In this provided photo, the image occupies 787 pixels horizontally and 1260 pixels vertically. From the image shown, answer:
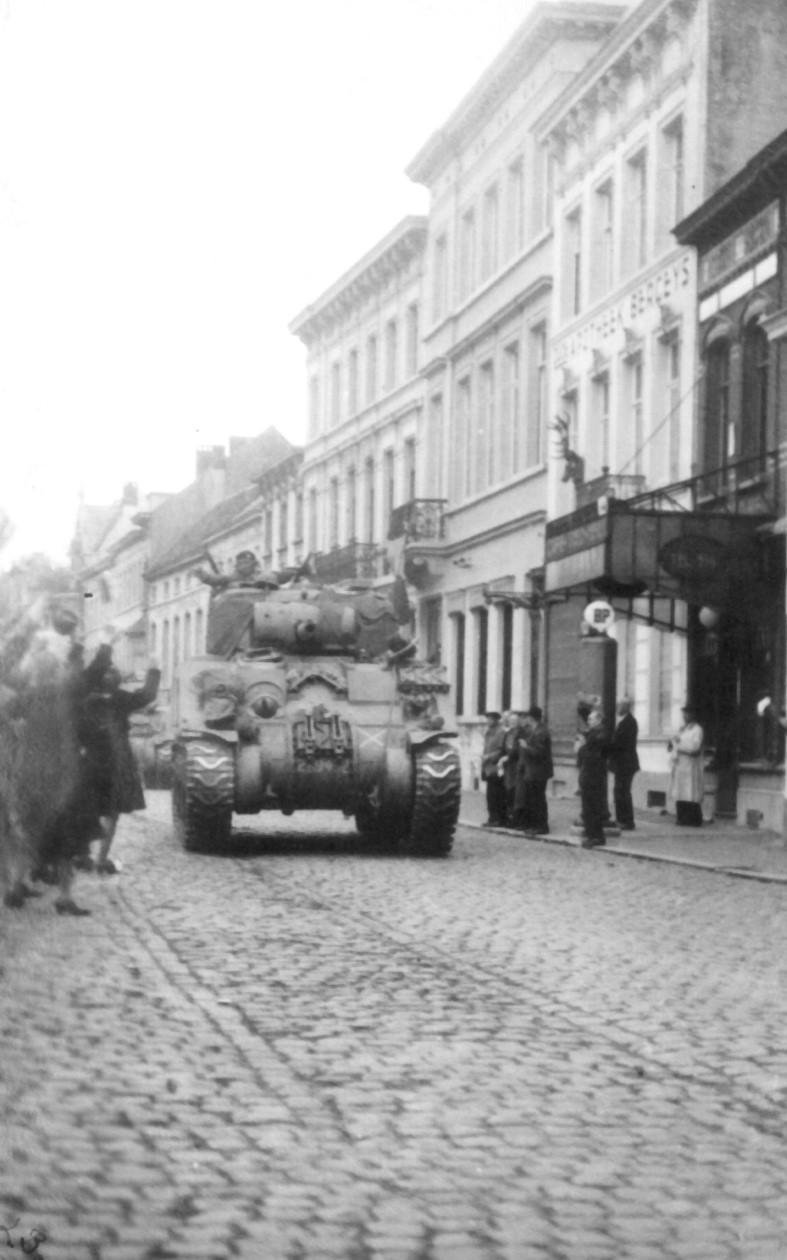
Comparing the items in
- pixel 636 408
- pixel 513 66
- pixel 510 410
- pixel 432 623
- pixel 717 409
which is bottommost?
pixel 432 623

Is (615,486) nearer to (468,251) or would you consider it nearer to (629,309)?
(629,309)

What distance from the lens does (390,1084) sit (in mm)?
7566

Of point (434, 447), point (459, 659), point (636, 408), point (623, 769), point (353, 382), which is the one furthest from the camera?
point (353, 382)

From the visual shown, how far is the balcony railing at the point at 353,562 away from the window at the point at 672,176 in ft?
59.9

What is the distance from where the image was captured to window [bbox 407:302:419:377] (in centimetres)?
5038

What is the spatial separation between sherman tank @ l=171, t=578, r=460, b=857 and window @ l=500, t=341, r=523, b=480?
1971 centimetres

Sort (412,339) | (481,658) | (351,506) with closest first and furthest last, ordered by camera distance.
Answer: (481,658) < (412,339) < (351,506)

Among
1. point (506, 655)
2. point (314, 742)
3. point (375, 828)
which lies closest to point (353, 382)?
point (506, 655)

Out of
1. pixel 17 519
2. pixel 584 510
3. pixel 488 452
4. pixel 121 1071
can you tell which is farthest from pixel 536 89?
pixel 17 519

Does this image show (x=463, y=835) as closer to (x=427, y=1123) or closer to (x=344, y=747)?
(x=344, y=747)

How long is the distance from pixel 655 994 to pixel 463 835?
1646cm

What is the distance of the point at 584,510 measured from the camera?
30422mm

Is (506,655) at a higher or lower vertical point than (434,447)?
lower

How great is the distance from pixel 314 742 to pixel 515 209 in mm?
23236
